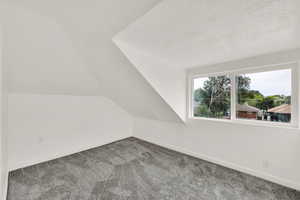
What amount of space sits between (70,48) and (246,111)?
125 inches

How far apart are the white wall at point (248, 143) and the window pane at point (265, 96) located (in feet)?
0.71

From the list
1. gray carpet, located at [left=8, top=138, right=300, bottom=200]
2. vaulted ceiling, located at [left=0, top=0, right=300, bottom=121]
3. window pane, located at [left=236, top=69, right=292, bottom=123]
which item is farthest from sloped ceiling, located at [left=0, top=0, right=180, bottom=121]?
window pane, located at [left=236, top=69, right=292, bottom=123]

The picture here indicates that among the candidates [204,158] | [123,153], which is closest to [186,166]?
[204,158]

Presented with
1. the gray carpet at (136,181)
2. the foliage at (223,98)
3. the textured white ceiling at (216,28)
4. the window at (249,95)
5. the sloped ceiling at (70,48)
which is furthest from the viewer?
the foliage at (223,98)

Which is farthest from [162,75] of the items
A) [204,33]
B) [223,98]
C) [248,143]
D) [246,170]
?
[246,170]

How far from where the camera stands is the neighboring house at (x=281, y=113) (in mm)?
1906

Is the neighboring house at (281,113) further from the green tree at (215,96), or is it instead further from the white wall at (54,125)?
the white wall at (54,125)

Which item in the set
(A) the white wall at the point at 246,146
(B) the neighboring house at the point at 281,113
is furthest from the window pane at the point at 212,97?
(B) the neighboring house at the point at 281,113

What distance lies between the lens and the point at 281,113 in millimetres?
1962

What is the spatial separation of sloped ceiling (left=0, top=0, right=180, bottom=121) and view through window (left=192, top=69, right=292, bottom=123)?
2.64 ft

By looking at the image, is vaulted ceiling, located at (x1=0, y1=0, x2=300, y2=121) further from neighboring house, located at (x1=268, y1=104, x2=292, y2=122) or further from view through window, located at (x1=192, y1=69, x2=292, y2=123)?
neighboring house, located at (x1=268, y1=104, x2=292, y2=122)

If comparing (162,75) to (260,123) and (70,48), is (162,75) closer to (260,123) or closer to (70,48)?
(70,48)

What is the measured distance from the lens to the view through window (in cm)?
196

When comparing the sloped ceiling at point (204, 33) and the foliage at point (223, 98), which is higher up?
the sloped ceiling at point (204, 33)
